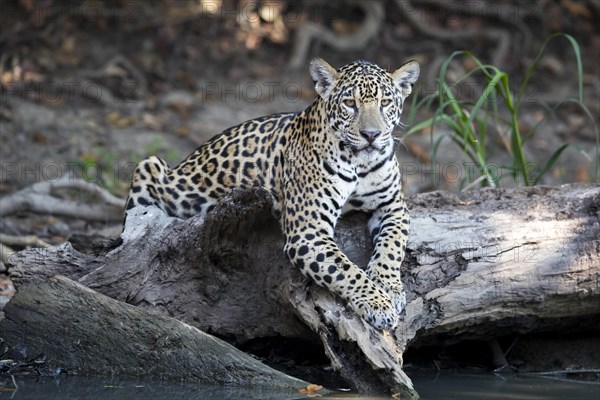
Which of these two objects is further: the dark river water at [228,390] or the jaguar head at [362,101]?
the jaguar head at [362,101]

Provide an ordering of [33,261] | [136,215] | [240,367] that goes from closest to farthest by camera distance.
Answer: [240,367]
[33,261]
[136,215]

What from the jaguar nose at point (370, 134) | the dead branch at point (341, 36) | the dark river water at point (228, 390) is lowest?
the dark river water at point (228, 390)

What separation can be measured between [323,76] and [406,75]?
0.68 meters

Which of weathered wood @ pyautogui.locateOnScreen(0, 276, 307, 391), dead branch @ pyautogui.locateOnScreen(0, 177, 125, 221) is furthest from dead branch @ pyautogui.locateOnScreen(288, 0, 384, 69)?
weathered wood @ pyautogui.locateOnScreen(0, 276, 307, 391)

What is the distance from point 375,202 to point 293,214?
29.0 inches

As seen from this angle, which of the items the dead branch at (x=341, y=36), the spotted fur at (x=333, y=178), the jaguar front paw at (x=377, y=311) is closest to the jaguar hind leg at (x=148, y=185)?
the spotted fur at (x=333, y=178)

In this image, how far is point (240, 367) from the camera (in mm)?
7324

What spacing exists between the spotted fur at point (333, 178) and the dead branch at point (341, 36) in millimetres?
8020

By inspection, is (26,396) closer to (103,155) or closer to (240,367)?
(240,367)

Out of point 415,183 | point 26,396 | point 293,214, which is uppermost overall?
point 415,183

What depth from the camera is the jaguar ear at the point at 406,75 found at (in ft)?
27.2

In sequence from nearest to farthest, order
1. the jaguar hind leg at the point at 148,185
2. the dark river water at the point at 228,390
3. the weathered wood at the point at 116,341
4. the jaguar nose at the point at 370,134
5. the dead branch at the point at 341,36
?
the dark river water at the point at 228,390 → the weathered wood at the point at 116,341 → the jaguar nose at the point at 370,134 → the jaguar hind leg at the point at 148,185 → the dead branch at the point at 341,36

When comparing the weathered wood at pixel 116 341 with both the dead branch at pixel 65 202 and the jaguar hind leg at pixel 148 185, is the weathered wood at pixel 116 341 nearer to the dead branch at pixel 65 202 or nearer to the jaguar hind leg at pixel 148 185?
the jaguar hind leg at pixel 148 185

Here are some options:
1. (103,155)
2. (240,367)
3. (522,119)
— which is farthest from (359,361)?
(522,119)
